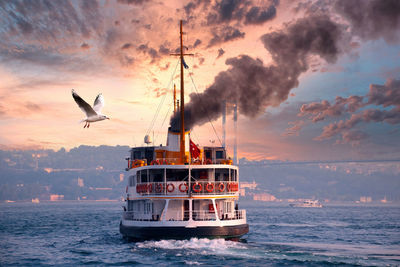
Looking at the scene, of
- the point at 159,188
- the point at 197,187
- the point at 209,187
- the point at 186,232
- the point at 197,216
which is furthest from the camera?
the point at 197,216

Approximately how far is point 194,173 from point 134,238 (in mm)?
8130

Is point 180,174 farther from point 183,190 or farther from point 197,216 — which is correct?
point 197,216

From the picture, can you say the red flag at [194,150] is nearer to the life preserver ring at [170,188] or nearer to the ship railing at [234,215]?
the life preserver ring at [170,188]

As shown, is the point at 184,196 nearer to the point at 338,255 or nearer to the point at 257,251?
the point at 257,251

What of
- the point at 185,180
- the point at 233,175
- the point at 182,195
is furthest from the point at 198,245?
the point at 233,175

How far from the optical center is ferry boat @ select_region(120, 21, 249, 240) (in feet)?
126

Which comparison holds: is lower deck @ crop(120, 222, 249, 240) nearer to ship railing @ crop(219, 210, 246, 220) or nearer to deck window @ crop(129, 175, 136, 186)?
ship railing @ crop(219, 210, 246, 220)

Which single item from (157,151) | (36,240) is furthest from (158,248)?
(36,240)

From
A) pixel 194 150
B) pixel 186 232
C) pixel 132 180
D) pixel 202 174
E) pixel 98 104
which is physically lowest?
pixel 186 232

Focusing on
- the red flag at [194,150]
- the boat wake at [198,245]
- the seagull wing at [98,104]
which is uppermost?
the seagull wing at [98,104]

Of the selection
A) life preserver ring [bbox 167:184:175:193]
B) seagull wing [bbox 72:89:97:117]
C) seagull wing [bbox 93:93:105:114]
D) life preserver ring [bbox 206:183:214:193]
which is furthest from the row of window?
seagull wing [bbox 72:89:97:117]

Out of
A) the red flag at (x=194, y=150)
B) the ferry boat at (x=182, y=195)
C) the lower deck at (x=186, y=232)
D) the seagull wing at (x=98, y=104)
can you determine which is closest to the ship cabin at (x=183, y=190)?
the ferry boat at (x=182, y=195)

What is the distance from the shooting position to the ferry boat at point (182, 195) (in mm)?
38375

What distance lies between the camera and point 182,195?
39.8m
